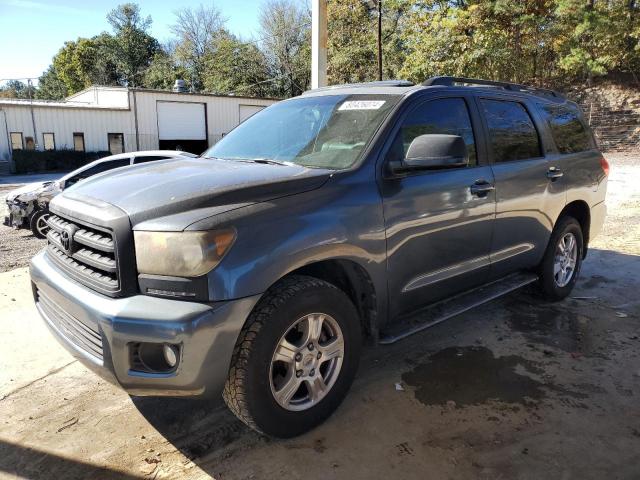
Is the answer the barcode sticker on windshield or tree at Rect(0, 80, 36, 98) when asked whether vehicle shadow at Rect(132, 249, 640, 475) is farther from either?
tree at Rect(0, 80, 36, 98)

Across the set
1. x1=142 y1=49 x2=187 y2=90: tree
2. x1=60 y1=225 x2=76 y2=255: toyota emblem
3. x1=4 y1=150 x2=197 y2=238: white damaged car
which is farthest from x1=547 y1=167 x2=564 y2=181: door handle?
x1=142 y1=49 x2=187 y2=90: tree

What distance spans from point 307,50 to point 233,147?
3837 cm

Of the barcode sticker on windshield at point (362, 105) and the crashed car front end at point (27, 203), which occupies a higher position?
the barcode sticker on windshield at point (362, 105)

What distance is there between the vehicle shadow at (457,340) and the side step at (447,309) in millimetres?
414

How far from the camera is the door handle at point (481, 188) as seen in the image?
3701 mm

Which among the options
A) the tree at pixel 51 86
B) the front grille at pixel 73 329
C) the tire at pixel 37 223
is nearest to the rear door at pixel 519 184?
the front grille at pixel 73 329

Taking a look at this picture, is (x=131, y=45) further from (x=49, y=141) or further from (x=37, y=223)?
(x=37, y=223)

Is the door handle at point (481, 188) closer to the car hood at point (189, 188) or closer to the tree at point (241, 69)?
the car hood at point (189, 188)

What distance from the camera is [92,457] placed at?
2.76m

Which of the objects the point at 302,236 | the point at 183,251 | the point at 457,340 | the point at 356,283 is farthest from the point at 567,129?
the point at 183,251

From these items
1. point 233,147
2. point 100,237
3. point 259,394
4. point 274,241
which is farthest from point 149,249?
point 233,147

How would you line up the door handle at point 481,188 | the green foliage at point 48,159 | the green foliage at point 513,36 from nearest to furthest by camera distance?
1. the door handle at point 481,188
2. the green foliage at point 513,36
3. the green foliage at point 48,159

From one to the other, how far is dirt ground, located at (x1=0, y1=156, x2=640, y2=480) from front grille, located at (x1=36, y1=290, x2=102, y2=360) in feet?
2.08

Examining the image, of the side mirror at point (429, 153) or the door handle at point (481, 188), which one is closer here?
the side mirror at point (429, 153)
